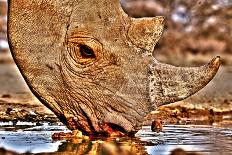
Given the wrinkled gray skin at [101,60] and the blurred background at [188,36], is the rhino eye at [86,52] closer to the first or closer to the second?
the wrinkled gray skin at [101,60]

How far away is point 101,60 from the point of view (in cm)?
539

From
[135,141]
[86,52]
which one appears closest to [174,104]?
[135,141]

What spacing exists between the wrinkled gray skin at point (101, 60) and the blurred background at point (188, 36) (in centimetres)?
814

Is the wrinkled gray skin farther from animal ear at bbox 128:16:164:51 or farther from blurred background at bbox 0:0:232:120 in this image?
blurred background at bbox 0:0:232:120

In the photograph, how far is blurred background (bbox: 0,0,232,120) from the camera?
17.3m

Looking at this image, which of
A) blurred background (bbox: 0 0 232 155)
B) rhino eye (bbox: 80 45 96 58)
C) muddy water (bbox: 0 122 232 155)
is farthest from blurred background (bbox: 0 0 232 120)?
rhino eye (bbox: 80 45 96 58)

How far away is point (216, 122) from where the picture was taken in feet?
27.8

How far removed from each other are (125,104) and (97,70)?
32cm

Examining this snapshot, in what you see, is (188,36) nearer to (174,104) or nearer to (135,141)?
(174,104)

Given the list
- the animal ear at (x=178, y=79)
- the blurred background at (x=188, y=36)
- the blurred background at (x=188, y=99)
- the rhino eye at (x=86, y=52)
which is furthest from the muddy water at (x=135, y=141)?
the blurred background at (x=188, y=36)

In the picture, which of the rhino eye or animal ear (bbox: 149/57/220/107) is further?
the rhino eye

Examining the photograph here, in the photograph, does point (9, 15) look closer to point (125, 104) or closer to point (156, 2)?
point (125, 104)

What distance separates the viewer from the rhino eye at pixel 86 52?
5.42 meters

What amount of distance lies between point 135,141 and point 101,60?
28.2 inches
